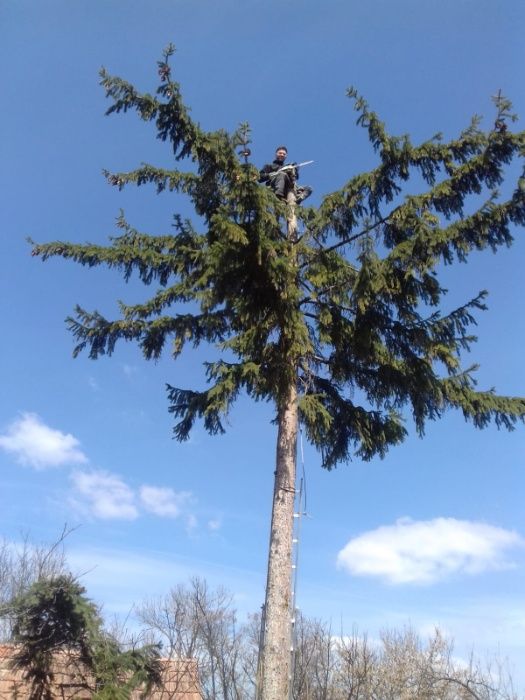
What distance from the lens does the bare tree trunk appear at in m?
7.71

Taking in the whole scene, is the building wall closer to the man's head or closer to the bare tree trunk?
the bare tree trunk

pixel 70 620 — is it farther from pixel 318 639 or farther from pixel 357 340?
pixel 318 639

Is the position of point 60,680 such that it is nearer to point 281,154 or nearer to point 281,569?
point 281,569

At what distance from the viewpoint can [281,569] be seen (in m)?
8.23

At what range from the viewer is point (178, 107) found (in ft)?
28.0

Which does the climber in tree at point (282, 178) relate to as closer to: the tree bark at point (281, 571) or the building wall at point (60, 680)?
the tree bark at point (281, 571)

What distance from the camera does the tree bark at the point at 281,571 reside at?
7711mm

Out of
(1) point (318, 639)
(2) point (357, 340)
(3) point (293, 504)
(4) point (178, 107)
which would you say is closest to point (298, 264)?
(2) point (357, 340)

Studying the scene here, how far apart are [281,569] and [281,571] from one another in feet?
0.08

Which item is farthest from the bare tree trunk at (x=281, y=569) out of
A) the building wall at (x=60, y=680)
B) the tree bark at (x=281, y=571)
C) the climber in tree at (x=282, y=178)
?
the building wall at (x=60, y=680)

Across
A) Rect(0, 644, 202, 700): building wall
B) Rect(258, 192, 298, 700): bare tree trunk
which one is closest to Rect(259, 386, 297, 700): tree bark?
Rect(258, 192, 298, 700): bare tree trunk

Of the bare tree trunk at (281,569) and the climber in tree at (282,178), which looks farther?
the climber in tree at (282,178)

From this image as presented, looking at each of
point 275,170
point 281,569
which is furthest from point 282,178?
point 281,569

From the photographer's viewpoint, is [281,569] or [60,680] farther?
[60,680]
